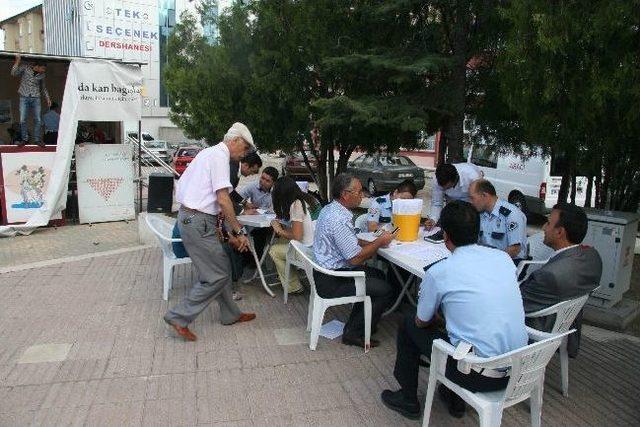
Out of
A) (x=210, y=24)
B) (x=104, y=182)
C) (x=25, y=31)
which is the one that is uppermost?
(x=25, y=31)

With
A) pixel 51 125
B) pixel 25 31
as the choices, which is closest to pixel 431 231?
pixel 51 125

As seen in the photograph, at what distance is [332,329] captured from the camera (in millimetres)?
4457

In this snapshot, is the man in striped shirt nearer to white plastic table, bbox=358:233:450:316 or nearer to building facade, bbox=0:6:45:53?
white plastic table, bbox=358:233:450:316

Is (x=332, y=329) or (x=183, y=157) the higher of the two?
(x=183, y=157)

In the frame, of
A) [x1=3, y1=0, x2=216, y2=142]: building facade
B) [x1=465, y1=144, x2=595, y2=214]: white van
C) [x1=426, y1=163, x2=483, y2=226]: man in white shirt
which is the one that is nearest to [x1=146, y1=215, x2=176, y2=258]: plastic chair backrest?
[x1=426, y1=163, x2=483, y2=226]: man in white shirt

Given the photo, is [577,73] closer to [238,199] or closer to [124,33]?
[238,199]

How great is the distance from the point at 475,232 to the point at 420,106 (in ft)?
12.0

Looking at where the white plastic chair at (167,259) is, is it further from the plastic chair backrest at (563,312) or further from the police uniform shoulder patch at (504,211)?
the plastic chair backrest at (563,312)

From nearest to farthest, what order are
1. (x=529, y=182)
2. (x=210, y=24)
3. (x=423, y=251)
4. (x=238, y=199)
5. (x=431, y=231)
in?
(x=423, y=251) → (x=431, y=231) → (x=238, y=199) → (x=210, y=24) → (x=529, y=182)

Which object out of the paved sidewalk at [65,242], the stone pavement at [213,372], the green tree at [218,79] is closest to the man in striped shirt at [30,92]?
the paved sidewalk at [65,242]

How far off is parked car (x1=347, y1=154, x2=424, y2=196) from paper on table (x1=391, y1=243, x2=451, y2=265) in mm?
13182

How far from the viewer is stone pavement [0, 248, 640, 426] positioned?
319cm

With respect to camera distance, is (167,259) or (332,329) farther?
(167,259)

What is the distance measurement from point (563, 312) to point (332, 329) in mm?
1903
